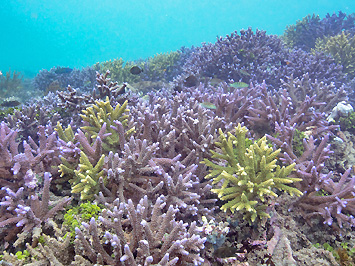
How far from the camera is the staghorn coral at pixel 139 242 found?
6.00 feet

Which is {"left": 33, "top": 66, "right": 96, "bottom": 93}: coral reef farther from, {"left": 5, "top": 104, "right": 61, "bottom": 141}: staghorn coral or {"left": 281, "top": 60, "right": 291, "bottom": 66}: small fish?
{"left": 281, "top": 60, "right": 291, "bottom": 66}: small fish

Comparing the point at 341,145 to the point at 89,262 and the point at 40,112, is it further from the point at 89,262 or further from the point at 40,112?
the point at 40,112

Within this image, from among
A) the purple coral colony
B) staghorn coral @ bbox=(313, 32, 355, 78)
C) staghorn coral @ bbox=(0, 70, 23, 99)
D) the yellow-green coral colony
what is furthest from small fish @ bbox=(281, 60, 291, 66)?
staghorn coral @ bbox=(0, 70, 23, 99)

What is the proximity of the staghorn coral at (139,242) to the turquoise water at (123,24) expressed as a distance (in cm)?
8784

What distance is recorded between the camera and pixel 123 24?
155250mm

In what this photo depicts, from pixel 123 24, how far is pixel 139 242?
176486 mm

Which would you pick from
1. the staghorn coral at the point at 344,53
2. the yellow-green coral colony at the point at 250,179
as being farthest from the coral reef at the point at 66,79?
the staghorn coral at the point at 344,53

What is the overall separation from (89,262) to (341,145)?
4999 millimetres

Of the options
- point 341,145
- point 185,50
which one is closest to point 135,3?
point 185,50

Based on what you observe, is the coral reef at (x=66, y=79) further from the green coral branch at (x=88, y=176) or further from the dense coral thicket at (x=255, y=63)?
the green coral branch at (x=88, y=176)

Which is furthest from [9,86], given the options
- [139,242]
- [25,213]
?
[139,242]

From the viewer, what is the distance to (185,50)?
12.7m

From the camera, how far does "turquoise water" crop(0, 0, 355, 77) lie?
100 metres

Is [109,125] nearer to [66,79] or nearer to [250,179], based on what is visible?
[250,179]
